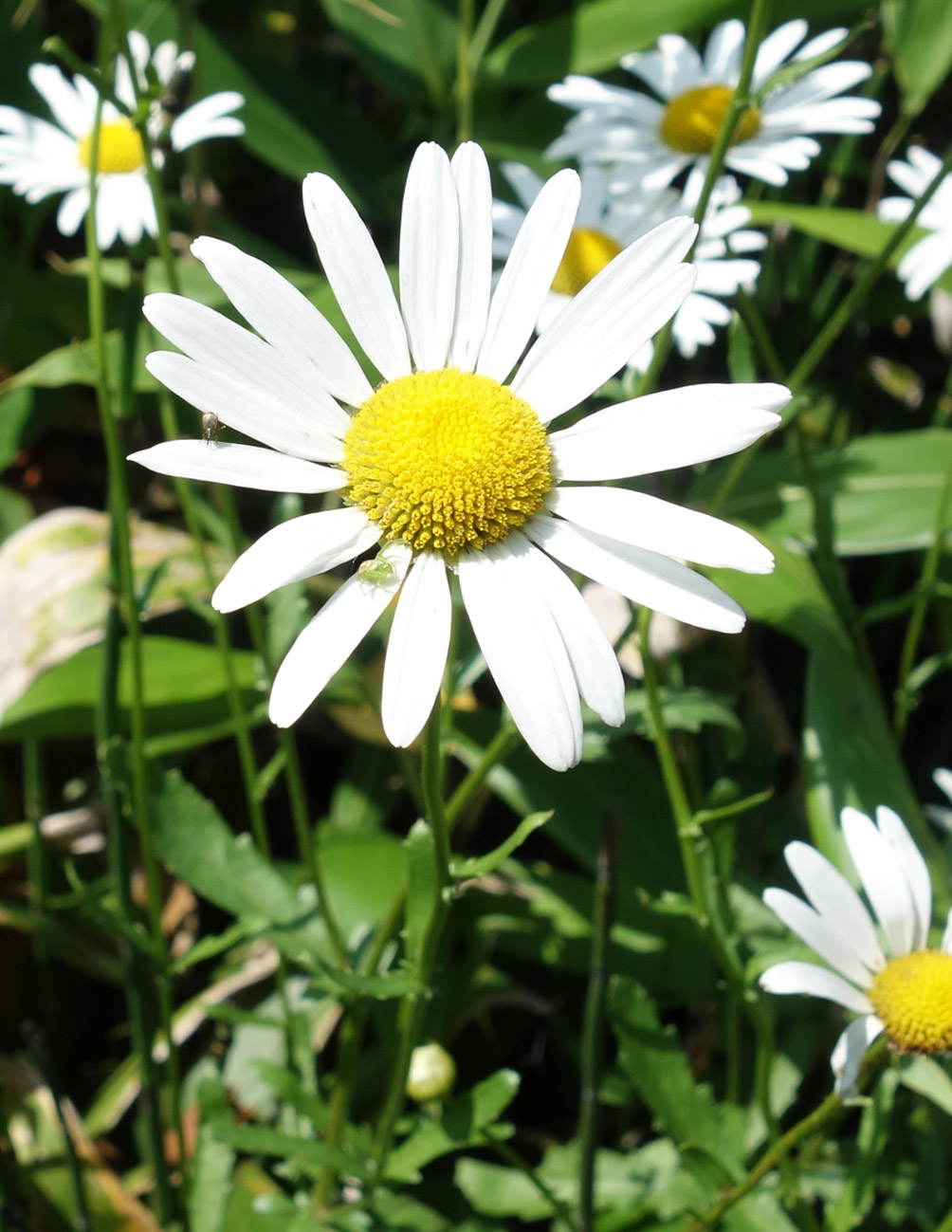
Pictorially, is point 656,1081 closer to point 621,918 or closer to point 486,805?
point 621,918

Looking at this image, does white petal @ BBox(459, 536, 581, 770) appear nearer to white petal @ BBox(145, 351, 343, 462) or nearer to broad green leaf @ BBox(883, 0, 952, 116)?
white petal @ BBox(145, 351, 343, 462)

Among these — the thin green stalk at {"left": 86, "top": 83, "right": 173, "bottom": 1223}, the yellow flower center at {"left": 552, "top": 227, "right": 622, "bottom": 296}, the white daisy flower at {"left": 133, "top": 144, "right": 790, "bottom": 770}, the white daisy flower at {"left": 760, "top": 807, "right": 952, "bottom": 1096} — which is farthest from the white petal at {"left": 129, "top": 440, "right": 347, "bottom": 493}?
the yellow flower center at {"left": 552, "top": 227, "right": 622, "bottom": 296}

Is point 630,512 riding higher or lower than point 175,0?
lower

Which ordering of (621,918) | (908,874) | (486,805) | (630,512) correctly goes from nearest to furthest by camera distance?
(630,512) → (908,874) → (621,918) → (486,805)

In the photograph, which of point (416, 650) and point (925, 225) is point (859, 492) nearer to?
point (925, 225)

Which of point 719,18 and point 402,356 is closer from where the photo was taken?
point 402,356

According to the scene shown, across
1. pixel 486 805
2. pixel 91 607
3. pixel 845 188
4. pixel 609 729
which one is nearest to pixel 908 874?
pixel 609 729

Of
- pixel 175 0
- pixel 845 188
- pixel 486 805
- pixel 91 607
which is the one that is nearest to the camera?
pixel 91 607
